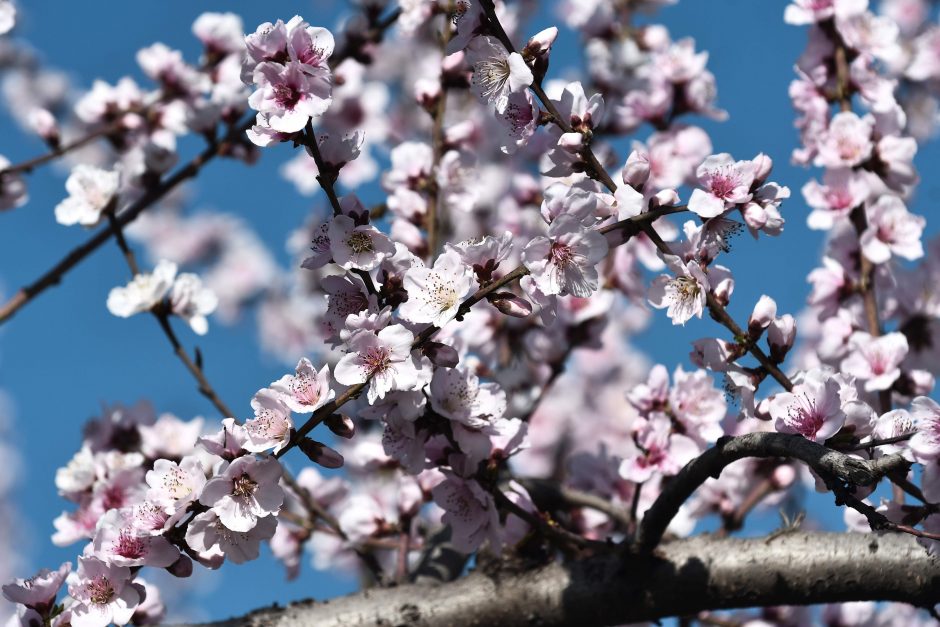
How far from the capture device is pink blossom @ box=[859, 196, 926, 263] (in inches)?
117

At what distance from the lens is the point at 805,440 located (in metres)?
1.76

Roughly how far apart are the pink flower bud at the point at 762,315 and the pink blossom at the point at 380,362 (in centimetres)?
70

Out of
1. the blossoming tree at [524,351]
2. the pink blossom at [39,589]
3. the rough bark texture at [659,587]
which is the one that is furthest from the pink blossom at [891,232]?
the pink blossom at [39,589]

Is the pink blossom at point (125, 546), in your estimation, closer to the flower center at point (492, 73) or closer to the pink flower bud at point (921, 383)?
the flower center at point (492, 73)

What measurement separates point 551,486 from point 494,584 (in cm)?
53

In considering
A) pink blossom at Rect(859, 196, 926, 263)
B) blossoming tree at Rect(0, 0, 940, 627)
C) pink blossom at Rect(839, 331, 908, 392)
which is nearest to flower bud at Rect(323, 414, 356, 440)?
blossoming tree at Rect(0, 0, 940, 627)

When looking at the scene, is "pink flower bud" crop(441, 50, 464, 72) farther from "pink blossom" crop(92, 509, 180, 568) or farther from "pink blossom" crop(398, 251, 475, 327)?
"pink blossom" crop(92, 509, 180, 568)

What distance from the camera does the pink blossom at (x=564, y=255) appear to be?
6.08 ft

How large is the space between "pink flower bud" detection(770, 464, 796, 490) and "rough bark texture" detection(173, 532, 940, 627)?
0.83 meters

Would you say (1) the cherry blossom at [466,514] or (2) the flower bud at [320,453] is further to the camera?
(1) the cherry blossom at [466,514]

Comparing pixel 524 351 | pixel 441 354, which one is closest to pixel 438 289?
pixel 441 354

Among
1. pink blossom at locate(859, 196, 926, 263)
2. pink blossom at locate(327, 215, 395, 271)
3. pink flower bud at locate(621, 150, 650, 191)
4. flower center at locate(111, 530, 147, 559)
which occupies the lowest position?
flower center at locate(111, 530, 147, 559)

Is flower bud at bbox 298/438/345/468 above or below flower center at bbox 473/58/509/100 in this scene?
below

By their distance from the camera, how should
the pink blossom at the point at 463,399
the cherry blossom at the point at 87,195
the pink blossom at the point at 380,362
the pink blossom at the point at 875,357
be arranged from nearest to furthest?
the pink blossom at the point at 380,362 < the pink blossom at the point at 463,399 < the pink blossom at the point at 875,357 < the cherry blossom at the point at 87,195
